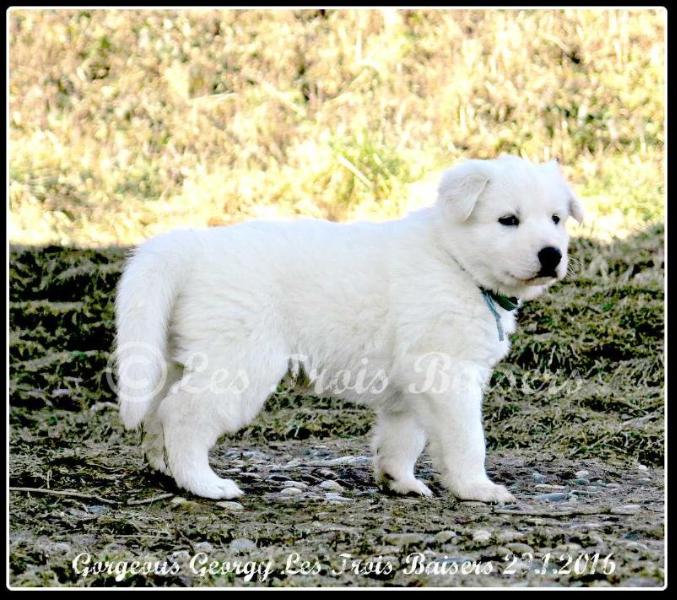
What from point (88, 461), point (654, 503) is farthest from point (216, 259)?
point (654, 503)

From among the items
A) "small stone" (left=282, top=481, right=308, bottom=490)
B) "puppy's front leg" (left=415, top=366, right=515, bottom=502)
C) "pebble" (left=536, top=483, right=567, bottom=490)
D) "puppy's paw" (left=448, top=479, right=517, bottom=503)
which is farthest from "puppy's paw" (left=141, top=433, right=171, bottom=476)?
"pebble" (left=536, top=483, right=567, bottom=490)

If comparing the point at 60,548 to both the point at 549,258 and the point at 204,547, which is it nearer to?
the point at 204,547

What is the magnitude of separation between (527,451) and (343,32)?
5345mm

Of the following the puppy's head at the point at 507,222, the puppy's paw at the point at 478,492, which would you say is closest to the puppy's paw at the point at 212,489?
the puppy's paw at the point at 478,492

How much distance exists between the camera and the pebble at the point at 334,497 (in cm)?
457

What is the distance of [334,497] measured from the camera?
4.62 metres

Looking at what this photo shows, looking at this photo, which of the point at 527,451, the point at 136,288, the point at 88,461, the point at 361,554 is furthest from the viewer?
the point at 527,451

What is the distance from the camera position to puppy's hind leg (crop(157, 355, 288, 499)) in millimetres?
4363

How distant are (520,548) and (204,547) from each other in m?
1.13

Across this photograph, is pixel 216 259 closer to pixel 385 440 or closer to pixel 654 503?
pixel 385 440

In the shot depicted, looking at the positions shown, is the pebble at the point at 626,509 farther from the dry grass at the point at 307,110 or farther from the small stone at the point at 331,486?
the dry grass at the point at 307,110

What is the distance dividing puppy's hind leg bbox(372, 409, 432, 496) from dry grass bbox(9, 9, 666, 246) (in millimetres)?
3915

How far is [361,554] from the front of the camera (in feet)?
12.6

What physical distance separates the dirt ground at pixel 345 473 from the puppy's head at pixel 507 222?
0.98 meters
